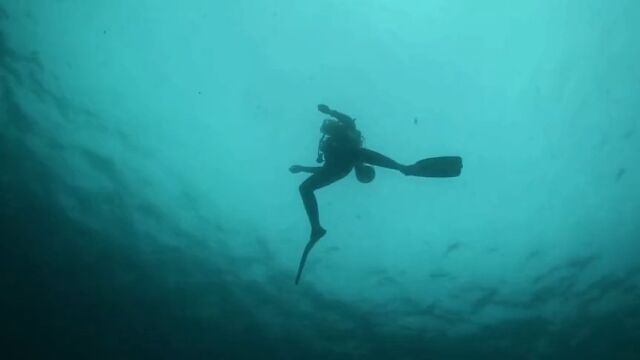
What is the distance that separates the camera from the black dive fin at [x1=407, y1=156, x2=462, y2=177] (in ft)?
22.2

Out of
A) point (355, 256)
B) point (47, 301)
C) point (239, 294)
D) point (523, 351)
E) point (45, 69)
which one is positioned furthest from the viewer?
point (47, 301)

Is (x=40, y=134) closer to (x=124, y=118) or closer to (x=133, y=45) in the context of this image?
(x=124, y=118)

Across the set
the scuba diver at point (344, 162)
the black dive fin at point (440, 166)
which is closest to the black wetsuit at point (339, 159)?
the scuba diver at point (344, 162)

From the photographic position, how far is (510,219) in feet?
44.8

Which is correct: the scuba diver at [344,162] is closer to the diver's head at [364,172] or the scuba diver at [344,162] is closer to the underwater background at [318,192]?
the diver's head at [364,172]

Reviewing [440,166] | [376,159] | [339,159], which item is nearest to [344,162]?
[339,159]

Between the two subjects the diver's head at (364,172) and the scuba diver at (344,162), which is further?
the diver's head at (364,172)

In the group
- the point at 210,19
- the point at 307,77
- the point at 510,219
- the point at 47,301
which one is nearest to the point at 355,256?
the point at 510,219

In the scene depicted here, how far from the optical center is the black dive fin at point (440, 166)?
6777 millimetres

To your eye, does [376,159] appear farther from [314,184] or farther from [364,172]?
[314,184]

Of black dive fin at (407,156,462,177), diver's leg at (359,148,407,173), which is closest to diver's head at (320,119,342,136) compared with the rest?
diver's leg at (359,148,407,173)

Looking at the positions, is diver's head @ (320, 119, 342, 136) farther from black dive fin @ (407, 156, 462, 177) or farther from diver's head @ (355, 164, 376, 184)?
black dive fin @ (407, 156, 462, 177)

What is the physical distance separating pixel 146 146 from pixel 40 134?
355 centimetres

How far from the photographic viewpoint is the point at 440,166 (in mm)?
6812
